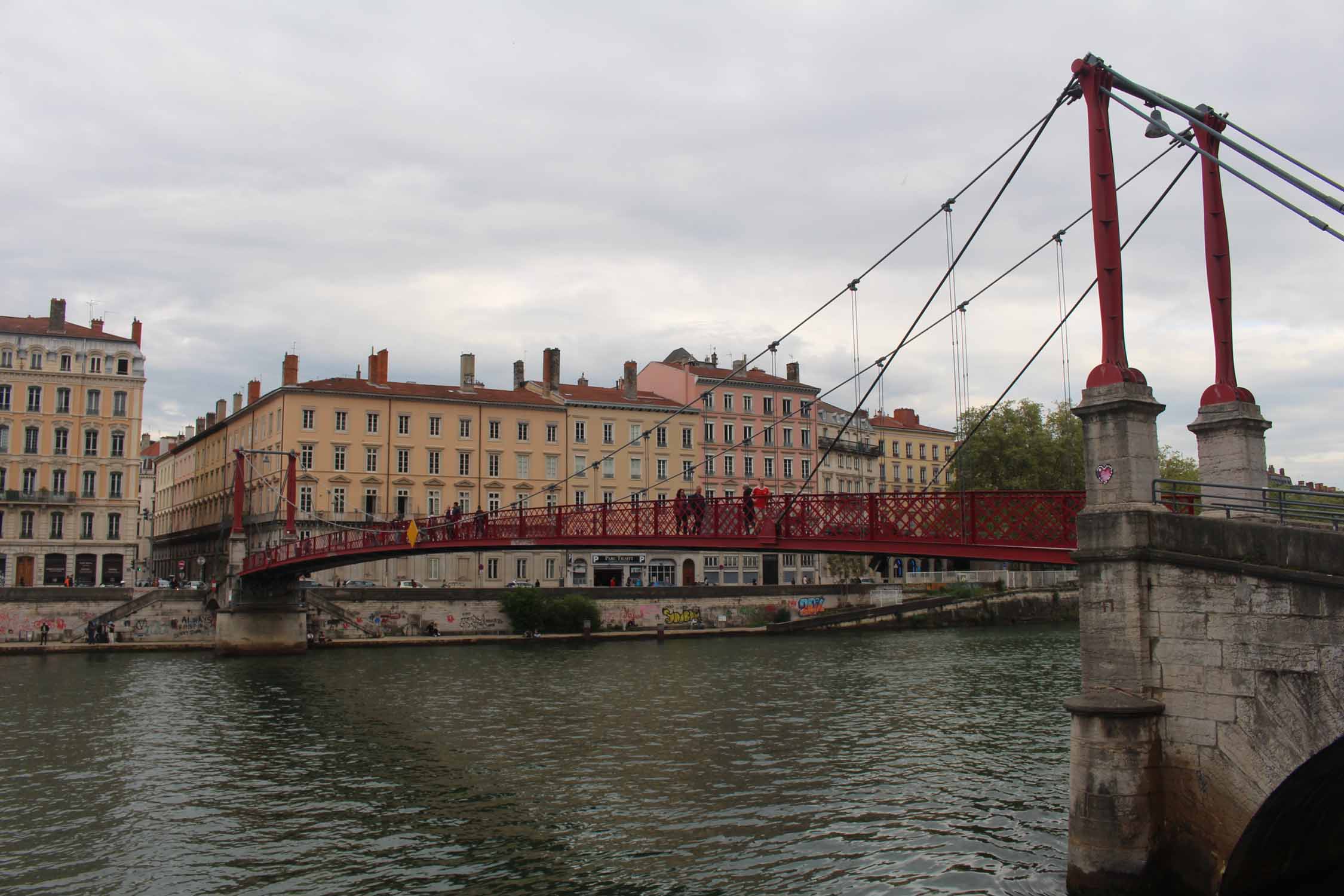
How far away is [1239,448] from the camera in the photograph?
14.0 meters

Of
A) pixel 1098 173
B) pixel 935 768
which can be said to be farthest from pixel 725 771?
pixel 1098 173

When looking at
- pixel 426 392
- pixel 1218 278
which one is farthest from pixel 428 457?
pixel 1218 278

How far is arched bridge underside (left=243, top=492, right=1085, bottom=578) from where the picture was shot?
1614cm

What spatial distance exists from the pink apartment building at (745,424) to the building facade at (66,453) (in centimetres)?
3416

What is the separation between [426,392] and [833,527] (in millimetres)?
50189

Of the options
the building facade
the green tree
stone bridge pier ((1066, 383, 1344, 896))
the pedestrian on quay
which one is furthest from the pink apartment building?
stone bridge pier ((1066, 383, 1344, 896))

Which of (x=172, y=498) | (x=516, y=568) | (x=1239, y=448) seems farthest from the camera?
(x=172, y=498)

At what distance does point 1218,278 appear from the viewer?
14578 millimetres

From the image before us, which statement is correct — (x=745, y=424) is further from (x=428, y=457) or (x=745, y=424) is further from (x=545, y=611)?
(x=545, y=611)

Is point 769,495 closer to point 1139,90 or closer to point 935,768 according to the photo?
point 935,768

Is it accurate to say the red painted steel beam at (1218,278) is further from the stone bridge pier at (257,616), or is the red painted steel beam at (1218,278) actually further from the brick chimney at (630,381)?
the brick chimney at (630,381)

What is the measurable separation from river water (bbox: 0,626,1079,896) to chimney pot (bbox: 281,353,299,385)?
108ft

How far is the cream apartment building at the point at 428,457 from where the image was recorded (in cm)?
6319

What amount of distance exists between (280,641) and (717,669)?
2167 centimetres
